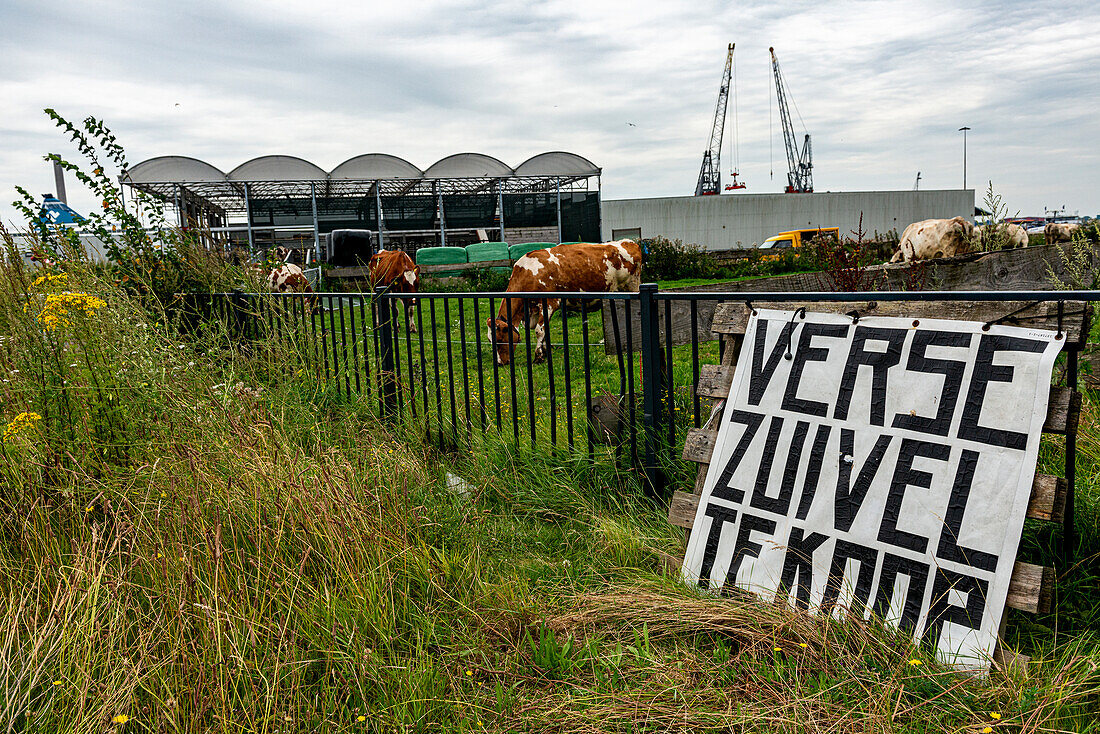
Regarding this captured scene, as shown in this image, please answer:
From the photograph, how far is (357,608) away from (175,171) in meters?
32.7

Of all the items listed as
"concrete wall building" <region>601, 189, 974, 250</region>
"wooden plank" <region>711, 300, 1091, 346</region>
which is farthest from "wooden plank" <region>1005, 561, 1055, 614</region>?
"concrete wall building" <region>601, 189, 974, 250</region>

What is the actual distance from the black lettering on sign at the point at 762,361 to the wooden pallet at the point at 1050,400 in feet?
0.38

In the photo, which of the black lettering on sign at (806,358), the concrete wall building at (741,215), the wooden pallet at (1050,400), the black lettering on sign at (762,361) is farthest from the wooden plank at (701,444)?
the concrete wall building at (741,215)

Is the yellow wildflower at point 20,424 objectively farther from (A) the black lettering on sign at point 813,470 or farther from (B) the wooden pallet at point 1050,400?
(A) the black lettering on sign at point 813,470

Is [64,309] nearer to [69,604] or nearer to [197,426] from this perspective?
[197,426]

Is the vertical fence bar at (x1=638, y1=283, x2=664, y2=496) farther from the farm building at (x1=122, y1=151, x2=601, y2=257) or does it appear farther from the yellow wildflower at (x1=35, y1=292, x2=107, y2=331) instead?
the farm building at (x1=122, y1=151, x2=601, y2=257)

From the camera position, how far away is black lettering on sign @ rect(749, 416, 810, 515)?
283 cm

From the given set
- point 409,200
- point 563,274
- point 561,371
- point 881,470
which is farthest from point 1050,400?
point 409,200

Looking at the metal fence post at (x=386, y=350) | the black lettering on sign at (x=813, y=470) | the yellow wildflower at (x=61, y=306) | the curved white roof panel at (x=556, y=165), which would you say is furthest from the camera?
the curved white roof panel at (x=556, y=165)

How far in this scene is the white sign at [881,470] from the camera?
2.35 metres

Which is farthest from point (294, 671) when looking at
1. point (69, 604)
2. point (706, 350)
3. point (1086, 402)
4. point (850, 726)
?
point (706, 350)

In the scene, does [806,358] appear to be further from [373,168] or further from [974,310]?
[373,168]

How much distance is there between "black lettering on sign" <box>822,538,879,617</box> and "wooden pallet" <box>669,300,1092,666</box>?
16.4 inches

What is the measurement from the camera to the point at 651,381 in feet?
12.1
